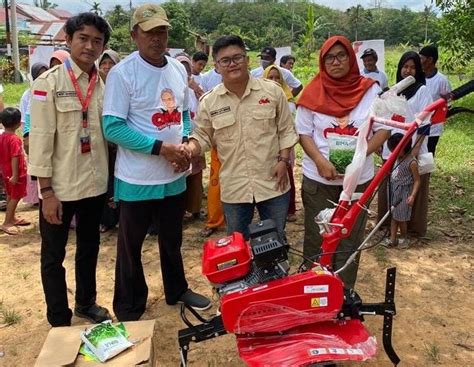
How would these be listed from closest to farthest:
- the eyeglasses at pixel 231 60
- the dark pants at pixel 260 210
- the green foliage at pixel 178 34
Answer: the eyeglasses at pixel 231 60
the dark pants at pixel 260 210
the green foliage at pixel 178 34

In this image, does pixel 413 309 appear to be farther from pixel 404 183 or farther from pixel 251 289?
pixel 251 289

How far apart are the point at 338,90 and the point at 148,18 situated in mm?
1183

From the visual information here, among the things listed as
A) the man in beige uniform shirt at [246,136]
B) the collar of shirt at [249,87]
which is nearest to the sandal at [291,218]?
the man in beige uniform shirt at [246,136]

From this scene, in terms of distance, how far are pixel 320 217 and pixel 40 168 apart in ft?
5.21

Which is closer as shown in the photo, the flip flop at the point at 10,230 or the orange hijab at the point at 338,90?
the orange hijab at the point at 338,90

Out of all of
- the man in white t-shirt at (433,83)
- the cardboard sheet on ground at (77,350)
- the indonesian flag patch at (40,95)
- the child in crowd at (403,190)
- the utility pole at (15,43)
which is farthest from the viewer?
the utility pole at (15,43)

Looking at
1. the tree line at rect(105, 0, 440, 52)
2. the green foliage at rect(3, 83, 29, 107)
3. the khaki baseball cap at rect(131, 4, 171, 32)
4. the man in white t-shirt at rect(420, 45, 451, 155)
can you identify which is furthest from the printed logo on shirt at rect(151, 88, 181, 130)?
the tree line at rect(105, 0, 440, 52)

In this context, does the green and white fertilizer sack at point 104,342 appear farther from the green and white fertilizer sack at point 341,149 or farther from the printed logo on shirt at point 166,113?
the green and white fertilizer sack at point 341,149

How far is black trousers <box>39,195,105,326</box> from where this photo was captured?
2920 millimetres

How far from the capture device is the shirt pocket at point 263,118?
2971 mm

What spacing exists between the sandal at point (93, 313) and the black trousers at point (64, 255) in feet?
0.13

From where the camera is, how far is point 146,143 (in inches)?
109

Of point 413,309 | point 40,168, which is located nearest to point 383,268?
point 413,309

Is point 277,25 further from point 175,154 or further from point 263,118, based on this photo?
point 175,154
